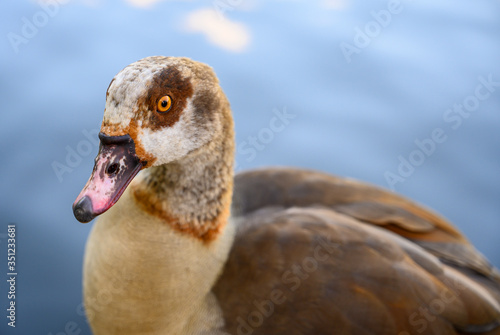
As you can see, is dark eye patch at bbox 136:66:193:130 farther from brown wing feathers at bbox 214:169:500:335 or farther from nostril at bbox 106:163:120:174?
brown wing feathers at bbox 214:169:500:335

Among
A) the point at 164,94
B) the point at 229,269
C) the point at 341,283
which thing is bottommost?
the point at 229,269

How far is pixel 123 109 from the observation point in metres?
0.72

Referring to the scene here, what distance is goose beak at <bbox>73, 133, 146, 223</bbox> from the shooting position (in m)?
0.71

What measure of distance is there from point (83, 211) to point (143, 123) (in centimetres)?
15

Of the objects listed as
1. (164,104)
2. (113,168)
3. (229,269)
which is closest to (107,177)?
(113,168)

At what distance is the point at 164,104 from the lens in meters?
0.76

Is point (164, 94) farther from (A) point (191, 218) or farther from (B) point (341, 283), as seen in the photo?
(B) point (341, 283)

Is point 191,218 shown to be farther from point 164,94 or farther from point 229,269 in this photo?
point 164,94

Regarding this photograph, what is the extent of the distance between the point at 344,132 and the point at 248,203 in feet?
2.28

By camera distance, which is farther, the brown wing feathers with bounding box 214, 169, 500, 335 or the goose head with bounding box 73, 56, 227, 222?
the brown wing feathers with bounding box 214, 169, 500, 335

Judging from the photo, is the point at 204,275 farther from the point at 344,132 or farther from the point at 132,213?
the point at 344,132

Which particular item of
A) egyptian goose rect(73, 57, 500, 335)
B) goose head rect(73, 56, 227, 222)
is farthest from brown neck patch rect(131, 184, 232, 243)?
goose head rect(73, 56, 227, 222)

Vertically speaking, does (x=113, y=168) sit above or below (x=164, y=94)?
below

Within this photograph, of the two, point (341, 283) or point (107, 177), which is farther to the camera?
→ point (341, 283)
